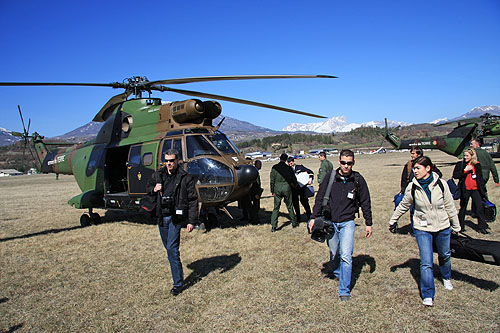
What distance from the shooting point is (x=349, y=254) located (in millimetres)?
4336

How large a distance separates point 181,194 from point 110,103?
6732 millimetres

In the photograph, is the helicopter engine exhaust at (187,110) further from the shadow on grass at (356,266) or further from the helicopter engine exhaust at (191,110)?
the shadow on grass at (356,266)

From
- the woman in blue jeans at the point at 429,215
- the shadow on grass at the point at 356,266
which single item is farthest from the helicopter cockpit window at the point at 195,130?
the woman in blue jeans at the point at 429,215

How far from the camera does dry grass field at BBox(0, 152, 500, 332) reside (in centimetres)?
392

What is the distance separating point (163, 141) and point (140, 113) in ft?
5.07

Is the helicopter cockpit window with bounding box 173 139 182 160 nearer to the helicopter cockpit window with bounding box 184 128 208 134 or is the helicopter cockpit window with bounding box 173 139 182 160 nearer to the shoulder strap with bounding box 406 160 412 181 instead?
the helicopter cockpit window with bounding box 184 128 208 134

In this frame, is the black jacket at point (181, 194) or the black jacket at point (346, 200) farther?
the black jacket at point (181, 194)

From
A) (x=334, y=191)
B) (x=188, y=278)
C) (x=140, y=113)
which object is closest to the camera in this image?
(x=334, y=191)

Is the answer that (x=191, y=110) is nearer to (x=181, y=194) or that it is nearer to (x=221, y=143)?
(x=221, y=143)

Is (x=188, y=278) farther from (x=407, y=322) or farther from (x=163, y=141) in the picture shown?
(x=163, y=141)

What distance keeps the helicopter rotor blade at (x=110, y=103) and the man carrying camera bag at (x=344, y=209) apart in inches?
274

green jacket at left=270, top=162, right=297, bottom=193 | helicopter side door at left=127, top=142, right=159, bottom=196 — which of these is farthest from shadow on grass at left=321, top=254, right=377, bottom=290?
helicopter side door at left=127, top=142, right=159, bottom=196

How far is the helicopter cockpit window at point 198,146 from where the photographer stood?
777cm

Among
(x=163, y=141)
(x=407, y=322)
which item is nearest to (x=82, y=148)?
(x=163, y=141)
